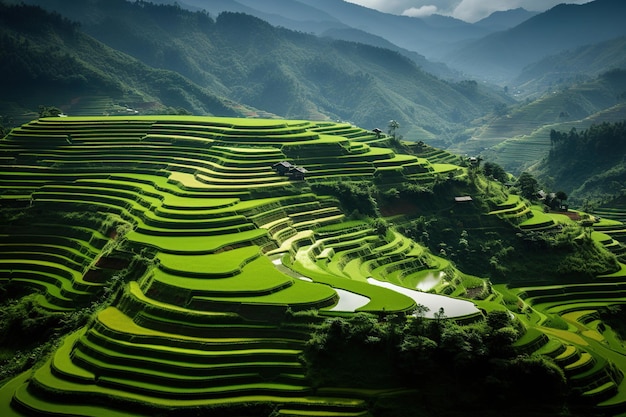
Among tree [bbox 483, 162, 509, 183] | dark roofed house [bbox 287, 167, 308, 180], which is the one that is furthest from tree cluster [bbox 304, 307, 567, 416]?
tree [bbox 483, 162, 509, 183]

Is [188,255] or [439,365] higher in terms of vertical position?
[188,255]

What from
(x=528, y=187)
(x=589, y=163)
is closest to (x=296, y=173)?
(x=528, y=187)

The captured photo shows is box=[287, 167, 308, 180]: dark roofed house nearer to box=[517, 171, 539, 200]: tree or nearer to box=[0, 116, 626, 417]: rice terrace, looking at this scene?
box=[0, 116, 626, 417]: rice terrace

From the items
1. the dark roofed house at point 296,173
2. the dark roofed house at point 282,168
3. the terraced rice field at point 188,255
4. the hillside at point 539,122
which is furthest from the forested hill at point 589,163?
the dark roofed house at point 282,168

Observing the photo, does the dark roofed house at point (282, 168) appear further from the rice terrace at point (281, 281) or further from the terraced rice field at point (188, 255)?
the terraced rice field at point (188, 255)

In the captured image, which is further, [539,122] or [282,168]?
[539,122]

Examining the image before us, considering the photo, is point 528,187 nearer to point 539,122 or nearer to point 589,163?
point 589,163
